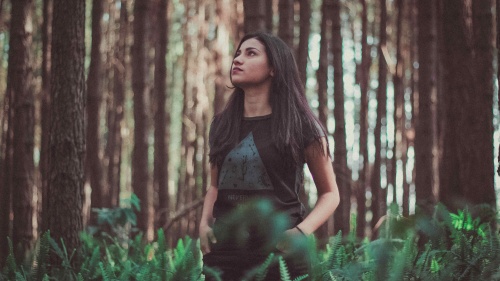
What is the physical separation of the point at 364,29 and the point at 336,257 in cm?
1031

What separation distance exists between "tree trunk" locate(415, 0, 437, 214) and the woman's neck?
3010mm

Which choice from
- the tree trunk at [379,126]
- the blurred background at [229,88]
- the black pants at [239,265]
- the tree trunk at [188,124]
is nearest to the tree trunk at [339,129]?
the blurred background at [229,88]

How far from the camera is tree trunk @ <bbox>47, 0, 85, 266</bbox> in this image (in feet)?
11.9

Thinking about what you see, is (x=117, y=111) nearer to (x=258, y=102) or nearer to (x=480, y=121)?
(x=480, y=121)

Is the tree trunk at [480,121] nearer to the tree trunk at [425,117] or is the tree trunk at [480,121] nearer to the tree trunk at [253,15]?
the tree trunk at [425,117]

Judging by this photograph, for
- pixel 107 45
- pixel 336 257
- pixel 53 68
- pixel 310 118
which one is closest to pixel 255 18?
pixel 53 68

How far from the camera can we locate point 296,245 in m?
1.19

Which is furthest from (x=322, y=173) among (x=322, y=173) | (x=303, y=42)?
(x=303, y=42)

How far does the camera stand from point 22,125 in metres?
4.84

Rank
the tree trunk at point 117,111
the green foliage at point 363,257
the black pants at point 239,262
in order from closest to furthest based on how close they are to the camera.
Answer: the green foliage at point 363,257 < the black pants at point 239,262 < the tree trunk at point 117,111

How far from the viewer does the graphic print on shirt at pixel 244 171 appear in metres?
2.16

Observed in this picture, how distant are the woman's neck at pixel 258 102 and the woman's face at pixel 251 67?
4 centimetres

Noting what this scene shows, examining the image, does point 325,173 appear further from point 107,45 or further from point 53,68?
point 107,45

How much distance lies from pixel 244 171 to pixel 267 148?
0.12 meters
